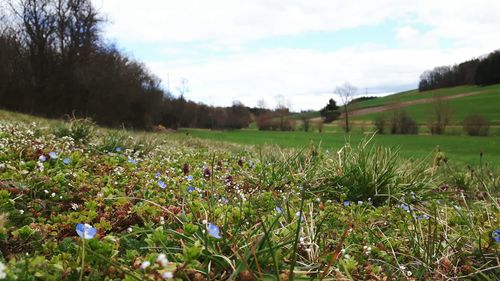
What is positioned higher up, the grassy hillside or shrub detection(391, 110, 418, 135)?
the grassy hillside

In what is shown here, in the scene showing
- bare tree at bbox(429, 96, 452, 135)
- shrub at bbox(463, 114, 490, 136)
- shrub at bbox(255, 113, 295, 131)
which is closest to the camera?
shrub at bbox(463, 114, 490, 136)

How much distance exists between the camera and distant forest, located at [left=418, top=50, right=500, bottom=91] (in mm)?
95250

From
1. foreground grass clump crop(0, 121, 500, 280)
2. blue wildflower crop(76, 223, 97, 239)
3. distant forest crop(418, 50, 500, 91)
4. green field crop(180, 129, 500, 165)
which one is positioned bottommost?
green field crop(180, 129, 500, 165)

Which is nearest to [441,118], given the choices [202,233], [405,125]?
[405,125]

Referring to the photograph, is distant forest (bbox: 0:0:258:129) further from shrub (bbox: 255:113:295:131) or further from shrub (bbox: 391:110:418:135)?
shrub (bbox: 255:113:295:131)

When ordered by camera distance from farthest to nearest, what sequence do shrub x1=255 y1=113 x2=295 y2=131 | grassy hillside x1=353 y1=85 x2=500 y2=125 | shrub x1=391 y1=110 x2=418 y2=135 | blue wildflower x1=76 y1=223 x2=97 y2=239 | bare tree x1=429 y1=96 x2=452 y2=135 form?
shrub x1=255 y1=113 x2=295 y2=131 → grassy hillside x1=353 y1=85 x2=500 y2=125 → shrub x1=391 y1=110 x2=418 y2=135 → bare tree x1=429 y1=96 x2=452 y2=135 → blue wildflower x1=76 y1=223 x2=97 y2=239

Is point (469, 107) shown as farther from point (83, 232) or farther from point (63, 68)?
point (83, 232)

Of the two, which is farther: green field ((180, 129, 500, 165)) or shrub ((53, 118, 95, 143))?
green field ((180, 129, 500, 165))

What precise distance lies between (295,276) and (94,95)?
41648 millimetres

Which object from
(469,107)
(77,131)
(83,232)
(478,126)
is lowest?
(478,126)

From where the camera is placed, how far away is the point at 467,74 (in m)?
106

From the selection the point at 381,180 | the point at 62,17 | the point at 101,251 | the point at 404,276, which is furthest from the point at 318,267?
the point at 62,17

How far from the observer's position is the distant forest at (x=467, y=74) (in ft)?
313

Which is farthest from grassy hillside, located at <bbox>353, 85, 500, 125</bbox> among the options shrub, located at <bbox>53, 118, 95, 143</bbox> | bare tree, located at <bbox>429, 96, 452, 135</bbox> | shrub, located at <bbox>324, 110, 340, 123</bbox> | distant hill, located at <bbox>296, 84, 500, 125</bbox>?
shrub, located at <bbox>53, 118, 95, 143</bbox>
